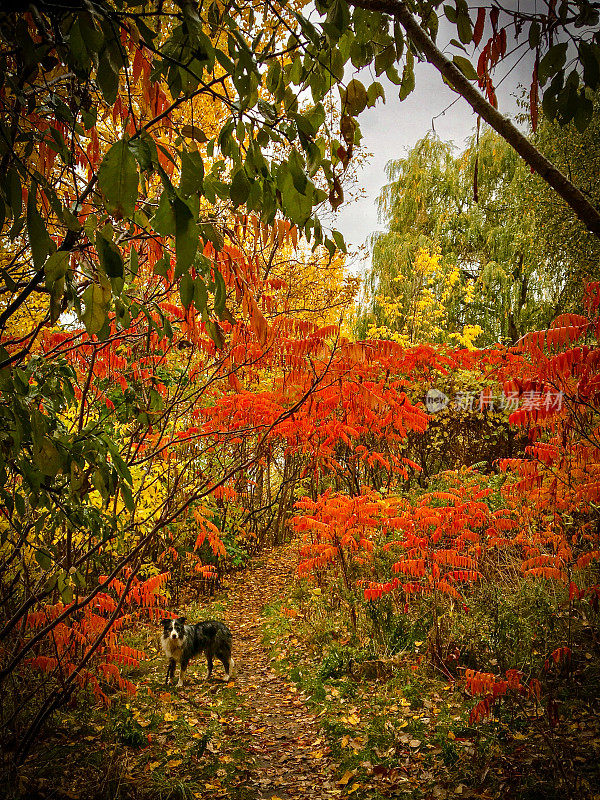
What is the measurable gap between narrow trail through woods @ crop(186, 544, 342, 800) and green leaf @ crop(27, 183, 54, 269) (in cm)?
374

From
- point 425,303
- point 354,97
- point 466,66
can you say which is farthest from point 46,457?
point 425,303

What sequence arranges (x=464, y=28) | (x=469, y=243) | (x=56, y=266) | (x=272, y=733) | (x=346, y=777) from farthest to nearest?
1. (x=469, y=243)
2. (x=272, y=733)
3. (x=346, y=777)
4. (x=464, y=28)
5. (x=56, y=266)

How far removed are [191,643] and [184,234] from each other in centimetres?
530

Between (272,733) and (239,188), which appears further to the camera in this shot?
(272,733)

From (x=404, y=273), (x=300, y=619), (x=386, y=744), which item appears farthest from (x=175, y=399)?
(x=404, y=273)

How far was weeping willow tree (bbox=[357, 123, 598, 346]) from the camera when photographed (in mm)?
11922

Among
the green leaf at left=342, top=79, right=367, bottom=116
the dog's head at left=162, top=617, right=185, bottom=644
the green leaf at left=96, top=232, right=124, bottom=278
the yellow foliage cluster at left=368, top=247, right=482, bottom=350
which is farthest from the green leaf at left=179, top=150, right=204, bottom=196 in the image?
the yellow foliage cluster at left=368, top=247, right=482, bottom=350

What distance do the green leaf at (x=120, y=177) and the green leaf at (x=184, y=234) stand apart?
0.06m

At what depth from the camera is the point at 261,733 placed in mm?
4148

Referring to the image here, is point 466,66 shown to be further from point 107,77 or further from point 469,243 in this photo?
point 469,243

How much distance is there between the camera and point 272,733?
415 cm

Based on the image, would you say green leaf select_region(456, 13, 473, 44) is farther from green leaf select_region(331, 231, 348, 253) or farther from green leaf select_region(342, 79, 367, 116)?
green leaf select_region(331, 231, 348, 253)

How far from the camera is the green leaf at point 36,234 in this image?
28.3 inches

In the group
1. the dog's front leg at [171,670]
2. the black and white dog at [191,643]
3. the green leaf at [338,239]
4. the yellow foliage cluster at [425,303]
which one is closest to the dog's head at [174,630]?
the black and white dog at [191,643]
